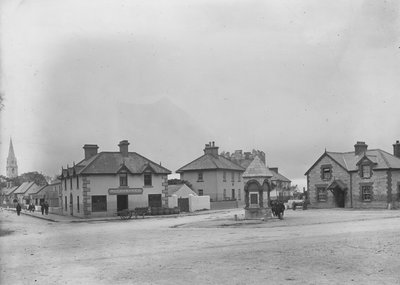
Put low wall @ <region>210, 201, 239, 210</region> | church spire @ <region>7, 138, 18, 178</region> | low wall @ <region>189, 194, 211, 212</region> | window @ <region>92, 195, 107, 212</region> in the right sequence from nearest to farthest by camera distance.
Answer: window @ <region>92, 195, 107, 212</region>
low wall @ <region>189, 194, 211, 212</region>
low wall @ <region>210, 201, 239, 210</region>
church spire @ <region>7, 138, 18, 178</region>

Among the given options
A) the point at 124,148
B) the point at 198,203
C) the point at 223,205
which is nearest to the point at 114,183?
the point at 124,148

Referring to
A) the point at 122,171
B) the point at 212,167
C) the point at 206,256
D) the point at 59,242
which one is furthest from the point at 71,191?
the point at 206,256

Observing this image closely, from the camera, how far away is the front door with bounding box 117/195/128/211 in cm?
4759

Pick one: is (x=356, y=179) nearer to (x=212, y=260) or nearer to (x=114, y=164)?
(x=114, y=164)

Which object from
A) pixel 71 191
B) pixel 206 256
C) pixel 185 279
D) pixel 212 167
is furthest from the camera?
pixel 212 167

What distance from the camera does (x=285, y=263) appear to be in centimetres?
1407

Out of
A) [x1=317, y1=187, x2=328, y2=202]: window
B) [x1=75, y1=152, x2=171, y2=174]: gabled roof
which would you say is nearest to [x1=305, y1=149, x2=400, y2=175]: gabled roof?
[x1=317, y1=187, x2=328, y2=202]: window

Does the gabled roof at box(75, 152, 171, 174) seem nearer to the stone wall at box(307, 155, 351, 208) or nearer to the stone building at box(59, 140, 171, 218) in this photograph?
the stone building at box(59, 140, 171, 218)

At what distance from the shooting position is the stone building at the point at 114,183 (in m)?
46.2

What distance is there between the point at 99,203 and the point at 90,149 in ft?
25.1

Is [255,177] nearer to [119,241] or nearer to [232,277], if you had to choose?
[119,241]

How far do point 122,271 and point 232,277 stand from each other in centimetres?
308

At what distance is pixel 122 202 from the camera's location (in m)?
47.8

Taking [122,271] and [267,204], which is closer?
[122,271]
